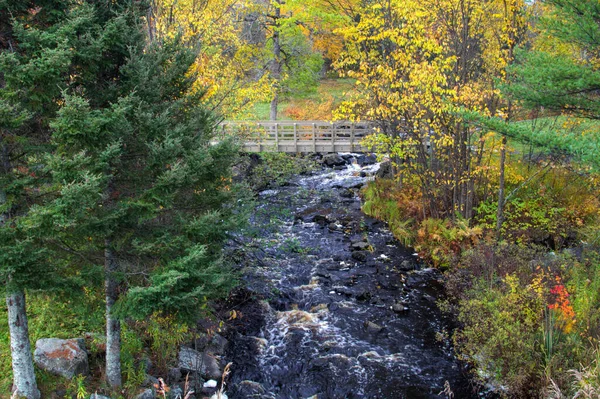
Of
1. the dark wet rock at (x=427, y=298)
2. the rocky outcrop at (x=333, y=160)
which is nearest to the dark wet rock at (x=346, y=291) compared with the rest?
the dark wet rock at (x=427, y=298)

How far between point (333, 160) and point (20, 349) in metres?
21.1

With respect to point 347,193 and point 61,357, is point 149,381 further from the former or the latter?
point 347,193

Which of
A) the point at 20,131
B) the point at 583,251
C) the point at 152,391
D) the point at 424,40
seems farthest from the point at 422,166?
the point at 20,131

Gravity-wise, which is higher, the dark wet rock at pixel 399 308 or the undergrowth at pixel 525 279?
the undergrowth at pixel 525 279

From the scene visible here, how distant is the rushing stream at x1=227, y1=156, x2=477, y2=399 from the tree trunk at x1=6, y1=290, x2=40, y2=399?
3.55 meters

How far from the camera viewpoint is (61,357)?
287 inches

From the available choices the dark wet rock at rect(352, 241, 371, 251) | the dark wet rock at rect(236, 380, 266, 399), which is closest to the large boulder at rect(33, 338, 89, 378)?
the dark wet rock at rect(236, 380, 266, 399)

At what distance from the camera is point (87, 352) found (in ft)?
25.8

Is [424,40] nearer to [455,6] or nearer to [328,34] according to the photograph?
[455,6]

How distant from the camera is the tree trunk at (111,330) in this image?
6.85 meters

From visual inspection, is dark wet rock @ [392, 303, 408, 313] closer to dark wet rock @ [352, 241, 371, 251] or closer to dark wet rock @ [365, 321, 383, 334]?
dark wet rock @ [365, 321, 383, 334]

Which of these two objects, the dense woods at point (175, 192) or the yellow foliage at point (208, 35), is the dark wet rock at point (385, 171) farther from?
the yellow foliage at point (208, 35)

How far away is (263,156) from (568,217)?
13438 millimetres

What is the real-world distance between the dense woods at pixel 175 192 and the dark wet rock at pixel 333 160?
12.3m
